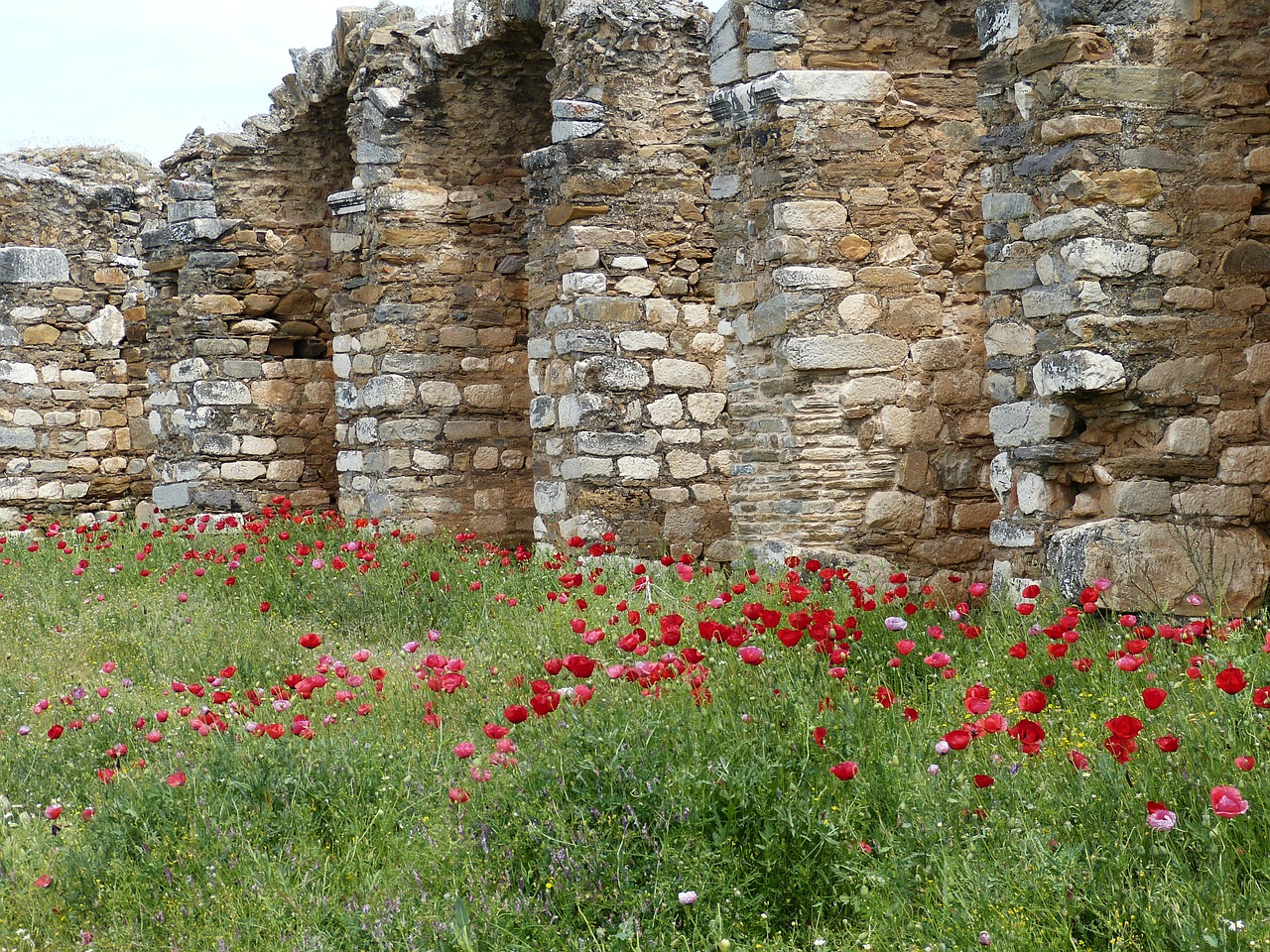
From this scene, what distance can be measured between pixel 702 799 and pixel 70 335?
42.6 feet

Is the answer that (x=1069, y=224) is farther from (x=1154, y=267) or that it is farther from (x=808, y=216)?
(x=808, y=216)

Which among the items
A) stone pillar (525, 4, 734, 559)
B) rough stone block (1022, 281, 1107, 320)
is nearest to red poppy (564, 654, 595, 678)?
rough stone block (1022, 281, 1107, 320)

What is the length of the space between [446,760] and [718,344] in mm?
5539

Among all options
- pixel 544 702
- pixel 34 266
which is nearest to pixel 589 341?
pixel 544 702

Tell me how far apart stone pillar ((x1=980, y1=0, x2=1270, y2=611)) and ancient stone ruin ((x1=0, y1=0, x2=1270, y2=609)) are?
0.05 feet

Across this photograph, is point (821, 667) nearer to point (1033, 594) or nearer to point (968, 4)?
point (1033, 594)

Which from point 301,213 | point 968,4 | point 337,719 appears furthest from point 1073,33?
point 301,213

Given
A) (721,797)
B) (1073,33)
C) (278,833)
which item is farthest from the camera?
(1073,33)

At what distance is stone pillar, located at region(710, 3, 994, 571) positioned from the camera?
23.6 feet

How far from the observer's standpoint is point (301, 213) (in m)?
13.0

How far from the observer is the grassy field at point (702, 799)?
3.11 m

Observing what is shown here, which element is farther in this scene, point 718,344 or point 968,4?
point 718,344

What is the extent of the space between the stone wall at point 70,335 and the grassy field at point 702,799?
9562 mm

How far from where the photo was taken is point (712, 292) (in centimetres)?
958
